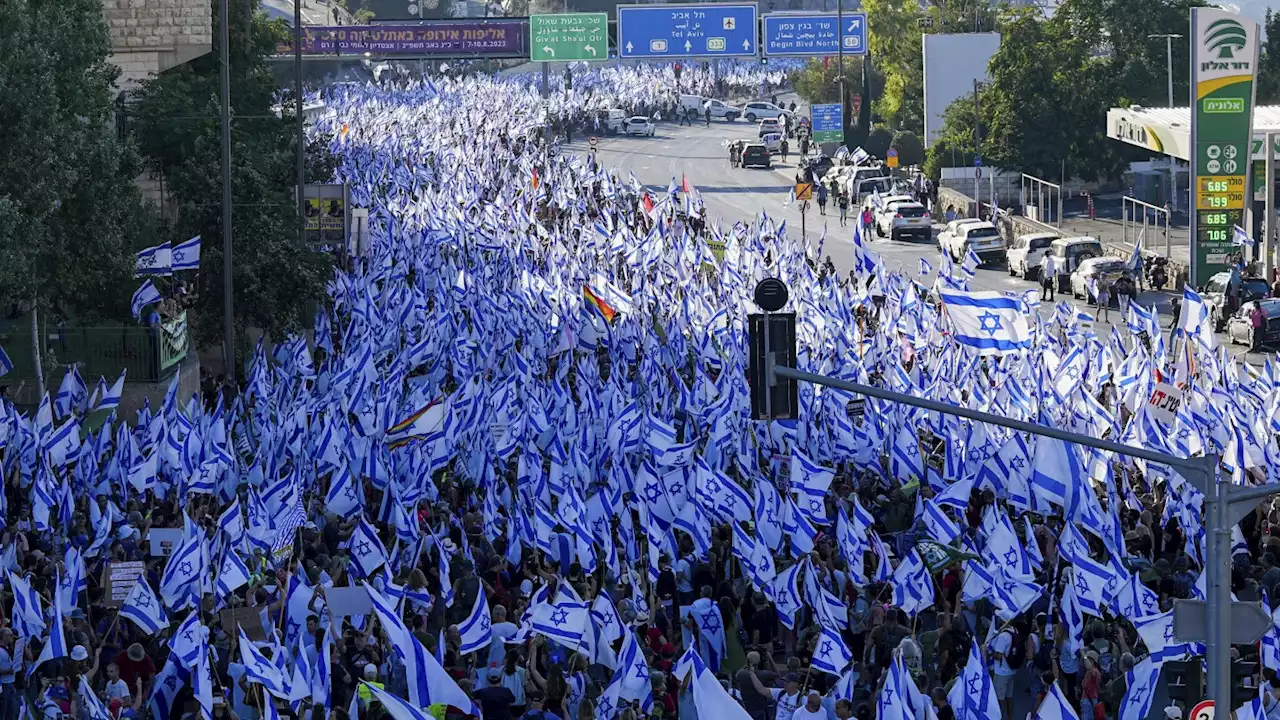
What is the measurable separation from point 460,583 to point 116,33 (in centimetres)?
2393

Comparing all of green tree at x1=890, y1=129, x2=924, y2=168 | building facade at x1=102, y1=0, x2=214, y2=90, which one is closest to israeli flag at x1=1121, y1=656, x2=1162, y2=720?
building facade at x1=102, y1=0, x2=214, y2=90

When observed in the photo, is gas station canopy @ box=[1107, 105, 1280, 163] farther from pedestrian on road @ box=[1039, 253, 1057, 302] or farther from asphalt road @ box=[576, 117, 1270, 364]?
pedestrian on road @ box=[1039, 253, 1057, 302]

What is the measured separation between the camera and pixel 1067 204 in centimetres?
6638

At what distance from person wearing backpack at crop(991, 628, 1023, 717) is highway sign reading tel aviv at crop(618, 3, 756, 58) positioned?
2237 inches

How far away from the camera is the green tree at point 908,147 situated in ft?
255

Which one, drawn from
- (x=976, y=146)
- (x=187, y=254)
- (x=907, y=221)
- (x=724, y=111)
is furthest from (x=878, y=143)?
(x=187, y=254)

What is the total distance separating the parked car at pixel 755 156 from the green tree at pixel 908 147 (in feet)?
14.4

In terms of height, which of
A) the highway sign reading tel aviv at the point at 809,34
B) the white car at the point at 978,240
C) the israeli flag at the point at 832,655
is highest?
the highway sign reading tel aviv at the point at 809,34

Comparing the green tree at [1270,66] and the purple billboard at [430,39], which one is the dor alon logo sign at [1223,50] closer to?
the green tree at [1270,66]

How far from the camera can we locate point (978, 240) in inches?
2116

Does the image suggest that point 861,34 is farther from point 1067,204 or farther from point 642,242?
point 642,242

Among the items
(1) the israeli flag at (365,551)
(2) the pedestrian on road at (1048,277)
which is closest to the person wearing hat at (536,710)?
(1) the israeli flag at (365,551)

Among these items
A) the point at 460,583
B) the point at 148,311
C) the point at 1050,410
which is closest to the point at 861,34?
the point at 148,311

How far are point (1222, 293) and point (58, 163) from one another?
2201 centimetres
